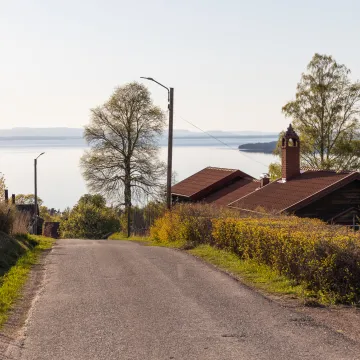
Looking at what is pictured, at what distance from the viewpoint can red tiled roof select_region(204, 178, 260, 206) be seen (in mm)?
41125

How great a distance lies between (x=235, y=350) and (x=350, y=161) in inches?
2047

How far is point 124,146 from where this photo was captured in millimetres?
61281

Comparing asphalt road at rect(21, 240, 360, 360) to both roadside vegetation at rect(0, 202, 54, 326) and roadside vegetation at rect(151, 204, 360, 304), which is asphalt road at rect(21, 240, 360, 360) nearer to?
roadside vegetation at rect(0, 202, 54, 326)

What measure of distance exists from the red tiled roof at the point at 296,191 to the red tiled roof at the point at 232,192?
442 cm

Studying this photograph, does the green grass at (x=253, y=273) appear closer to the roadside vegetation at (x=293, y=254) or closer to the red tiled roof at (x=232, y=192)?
the roadside vegetation at (x=293, y=254)

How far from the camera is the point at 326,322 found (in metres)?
10.4

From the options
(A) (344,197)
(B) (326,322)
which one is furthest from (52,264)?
(A) (344,197)

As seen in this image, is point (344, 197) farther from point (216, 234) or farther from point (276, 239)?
point (276, 239)

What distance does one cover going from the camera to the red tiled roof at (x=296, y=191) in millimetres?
31391

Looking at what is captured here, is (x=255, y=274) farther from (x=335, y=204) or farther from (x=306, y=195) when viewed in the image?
(x=335, y=204)

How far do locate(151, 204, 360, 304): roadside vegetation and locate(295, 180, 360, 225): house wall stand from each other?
12112 mm

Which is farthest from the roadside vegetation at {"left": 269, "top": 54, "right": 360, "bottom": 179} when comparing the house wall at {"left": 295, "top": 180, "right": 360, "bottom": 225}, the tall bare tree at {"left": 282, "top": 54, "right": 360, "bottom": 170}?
the house wall at {"left": 295, "top": 180, "right": 360, "bottom": 225}

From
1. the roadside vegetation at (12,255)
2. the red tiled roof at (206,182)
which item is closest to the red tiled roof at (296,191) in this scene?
the red tiled roof at (206,182)

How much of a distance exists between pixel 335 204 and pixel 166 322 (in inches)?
909
